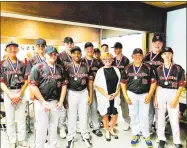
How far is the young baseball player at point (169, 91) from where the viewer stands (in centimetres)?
299

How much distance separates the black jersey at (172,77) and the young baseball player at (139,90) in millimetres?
147

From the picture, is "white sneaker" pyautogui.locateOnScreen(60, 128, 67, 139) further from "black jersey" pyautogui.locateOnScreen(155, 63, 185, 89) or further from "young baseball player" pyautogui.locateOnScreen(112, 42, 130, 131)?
"black jersey" pyautogui.locateOnScreen(155, 63, 185, 89)

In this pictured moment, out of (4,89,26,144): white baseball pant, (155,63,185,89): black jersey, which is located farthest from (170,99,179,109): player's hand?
(4,89,26,144): white baseball pant

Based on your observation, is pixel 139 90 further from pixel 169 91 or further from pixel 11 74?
pixel 11 74

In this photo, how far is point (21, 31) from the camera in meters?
5.52

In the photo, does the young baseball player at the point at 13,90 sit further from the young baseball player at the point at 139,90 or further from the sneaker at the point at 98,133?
the young baseball player at the point at 139,90

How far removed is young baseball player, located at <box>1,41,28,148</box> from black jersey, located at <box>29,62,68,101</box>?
0.49 m

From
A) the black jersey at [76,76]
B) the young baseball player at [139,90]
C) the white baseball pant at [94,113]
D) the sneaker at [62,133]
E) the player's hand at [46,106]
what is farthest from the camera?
the white baseball pant at [94,113]

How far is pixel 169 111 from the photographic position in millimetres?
3049

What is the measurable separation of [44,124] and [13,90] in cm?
73

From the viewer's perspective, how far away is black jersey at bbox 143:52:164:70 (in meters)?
3.35

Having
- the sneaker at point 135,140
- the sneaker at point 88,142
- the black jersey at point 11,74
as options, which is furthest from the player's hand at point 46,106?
the sneaker at point 135,140

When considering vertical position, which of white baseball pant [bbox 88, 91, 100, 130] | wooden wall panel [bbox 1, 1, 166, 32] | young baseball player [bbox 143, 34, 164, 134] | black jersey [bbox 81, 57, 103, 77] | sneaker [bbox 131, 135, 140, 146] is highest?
wooden wall panel [bbox 1, 1, 166, 32]

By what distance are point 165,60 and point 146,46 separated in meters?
3.04
